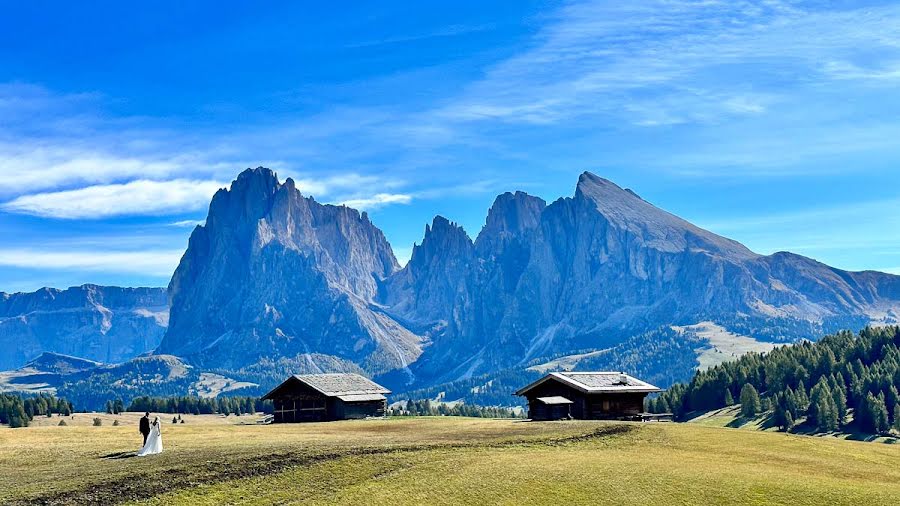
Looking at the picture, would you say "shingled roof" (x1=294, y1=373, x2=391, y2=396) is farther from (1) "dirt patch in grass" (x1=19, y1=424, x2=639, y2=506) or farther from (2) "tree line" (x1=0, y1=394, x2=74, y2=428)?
(2) "tree line" (x1=0, y1=394, x2=74, y2=428)

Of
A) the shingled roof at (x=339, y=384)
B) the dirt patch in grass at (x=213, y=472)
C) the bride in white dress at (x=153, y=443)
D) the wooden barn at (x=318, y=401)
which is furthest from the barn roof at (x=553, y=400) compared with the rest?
the bride in white dress at (x=153, y=443)

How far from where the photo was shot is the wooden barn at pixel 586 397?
9381cm

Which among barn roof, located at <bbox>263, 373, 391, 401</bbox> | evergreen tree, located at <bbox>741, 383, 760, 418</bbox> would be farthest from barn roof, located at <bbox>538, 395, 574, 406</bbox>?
evergreen tree, located at <bbox>741, 383, 760, 418</bbox>

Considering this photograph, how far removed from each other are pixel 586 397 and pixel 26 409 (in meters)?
135

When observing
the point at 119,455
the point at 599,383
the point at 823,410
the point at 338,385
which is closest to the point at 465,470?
the point at 119,455

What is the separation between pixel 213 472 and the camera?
5150cm

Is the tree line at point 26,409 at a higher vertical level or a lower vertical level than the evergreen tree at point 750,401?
higher

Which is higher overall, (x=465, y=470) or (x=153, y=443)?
(x=153, y=443)

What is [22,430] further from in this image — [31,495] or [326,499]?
[326,499]

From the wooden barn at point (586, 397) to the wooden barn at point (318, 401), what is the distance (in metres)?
29.7

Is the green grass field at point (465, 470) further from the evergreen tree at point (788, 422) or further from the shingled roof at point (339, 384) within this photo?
the evergreen tree at point (788, 422)

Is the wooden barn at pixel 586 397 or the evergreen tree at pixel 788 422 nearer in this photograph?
the wooden barn at pixel 586 397

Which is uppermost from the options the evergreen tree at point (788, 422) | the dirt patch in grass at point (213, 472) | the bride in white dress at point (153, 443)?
the bride in white dress at point (153, 443)

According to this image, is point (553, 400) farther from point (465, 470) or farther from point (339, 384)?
point (339, 384)
